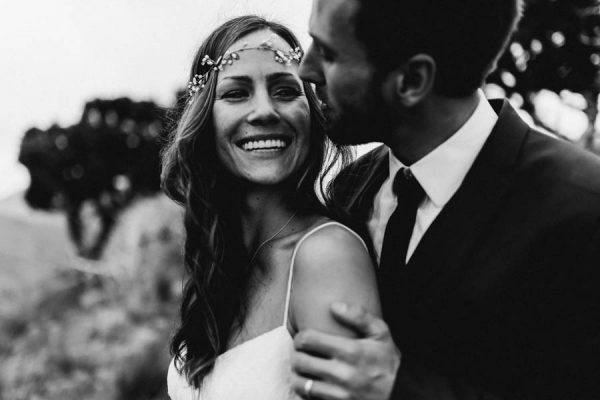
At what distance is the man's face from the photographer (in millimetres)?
2453

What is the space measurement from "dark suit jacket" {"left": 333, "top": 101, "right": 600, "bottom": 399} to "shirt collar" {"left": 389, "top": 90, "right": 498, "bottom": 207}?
2.3 inches

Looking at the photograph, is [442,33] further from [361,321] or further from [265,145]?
[361,321]

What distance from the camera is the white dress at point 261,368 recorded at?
249 centimetres

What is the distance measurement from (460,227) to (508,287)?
24 cm

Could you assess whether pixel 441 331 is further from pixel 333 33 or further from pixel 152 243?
pixel 152 243

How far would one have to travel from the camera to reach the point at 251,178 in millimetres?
2742

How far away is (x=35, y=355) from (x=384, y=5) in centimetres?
1097

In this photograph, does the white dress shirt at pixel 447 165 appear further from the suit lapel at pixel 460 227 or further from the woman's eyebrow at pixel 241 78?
the woman's eyebrow at pixel 241 78

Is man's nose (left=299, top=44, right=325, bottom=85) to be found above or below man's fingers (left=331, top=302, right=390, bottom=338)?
above

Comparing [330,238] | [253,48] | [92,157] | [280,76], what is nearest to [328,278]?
[330,238]

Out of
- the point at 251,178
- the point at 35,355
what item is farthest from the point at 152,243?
the point at 251,178

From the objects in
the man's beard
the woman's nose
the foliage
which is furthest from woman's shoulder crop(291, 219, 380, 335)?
the foliage

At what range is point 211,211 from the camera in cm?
297

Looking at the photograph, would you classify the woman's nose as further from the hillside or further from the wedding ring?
the hillside
